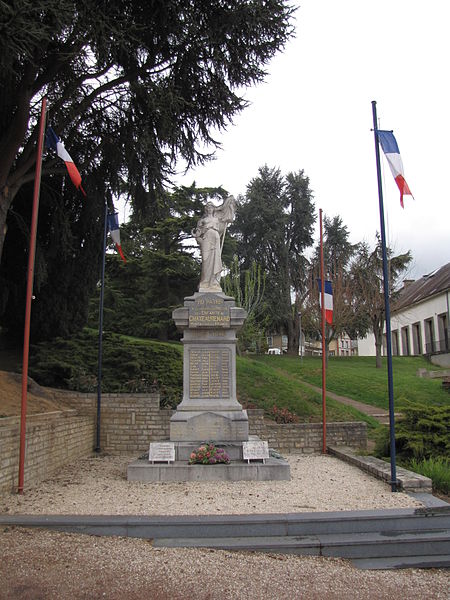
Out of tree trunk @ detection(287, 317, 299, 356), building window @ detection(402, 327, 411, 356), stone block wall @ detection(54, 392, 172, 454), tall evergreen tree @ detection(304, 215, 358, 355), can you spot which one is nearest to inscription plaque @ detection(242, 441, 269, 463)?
stone block wall @ detection(54, 392, 172, 454)

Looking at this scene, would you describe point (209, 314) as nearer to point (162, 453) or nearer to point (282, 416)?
point (162, 453)

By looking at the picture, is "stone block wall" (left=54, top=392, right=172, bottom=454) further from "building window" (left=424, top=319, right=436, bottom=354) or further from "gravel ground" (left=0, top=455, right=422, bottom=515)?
"building window" (left=424, top=319, right=436, bottom=354)

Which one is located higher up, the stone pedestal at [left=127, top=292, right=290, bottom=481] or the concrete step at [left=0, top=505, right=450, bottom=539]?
the stone pedestal at [left=127, top=292, right=290, bottom=481]

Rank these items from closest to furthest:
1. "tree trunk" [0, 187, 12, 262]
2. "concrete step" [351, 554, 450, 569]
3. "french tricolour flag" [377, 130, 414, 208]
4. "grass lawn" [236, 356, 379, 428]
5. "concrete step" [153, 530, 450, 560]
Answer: "concrete step" [351, 554, 450, 569] → "concrete step" [153, 530, 450, 560] → "french tricolour flag" [377, 130, 414, 208] → "tree trunk" [0, 187, 12, 262] → "grass lawn" [236, 356, 379, 428]

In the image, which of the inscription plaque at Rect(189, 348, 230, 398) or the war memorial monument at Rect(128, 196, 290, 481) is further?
the inscription plaque at Rect(189, 348, 230, 398)

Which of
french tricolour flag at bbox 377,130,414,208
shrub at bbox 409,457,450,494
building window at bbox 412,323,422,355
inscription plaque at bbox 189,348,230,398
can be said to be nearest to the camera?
shrub at bbox 409,457,450,494

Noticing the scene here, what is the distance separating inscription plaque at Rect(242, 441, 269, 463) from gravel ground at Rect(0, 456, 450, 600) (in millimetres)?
1568

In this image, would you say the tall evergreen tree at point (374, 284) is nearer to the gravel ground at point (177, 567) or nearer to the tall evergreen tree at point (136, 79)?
the tall evergreen tree at point (136, 79)

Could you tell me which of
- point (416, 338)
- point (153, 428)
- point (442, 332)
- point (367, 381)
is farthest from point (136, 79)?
point (416, 338)

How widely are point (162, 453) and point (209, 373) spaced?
196 cm

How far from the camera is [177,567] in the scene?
4.53 m

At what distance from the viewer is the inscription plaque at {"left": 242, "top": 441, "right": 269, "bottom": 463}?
848cm

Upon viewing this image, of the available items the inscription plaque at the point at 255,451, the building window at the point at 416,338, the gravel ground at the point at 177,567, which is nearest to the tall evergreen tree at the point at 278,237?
the building window at the point at 416,338

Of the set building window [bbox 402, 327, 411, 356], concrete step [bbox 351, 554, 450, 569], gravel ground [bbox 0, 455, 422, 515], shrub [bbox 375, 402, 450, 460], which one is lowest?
concrete step [bbox 351, 554, 450, 569]
